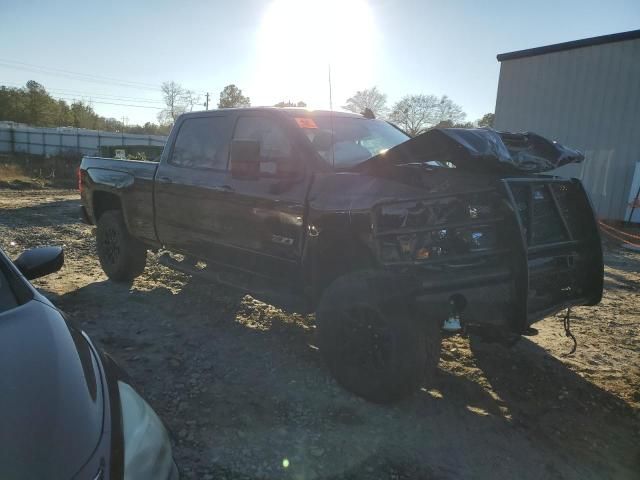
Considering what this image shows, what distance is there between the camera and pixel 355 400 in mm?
3107

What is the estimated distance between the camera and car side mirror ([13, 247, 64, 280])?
93.4 inches

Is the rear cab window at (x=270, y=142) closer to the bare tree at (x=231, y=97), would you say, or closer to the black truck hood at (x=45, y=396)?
the black truck hood at (x=45, y=396)

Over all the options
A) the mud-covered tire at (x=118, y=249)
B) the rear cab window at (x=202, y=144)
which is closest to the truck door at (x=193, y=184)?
the rear cab window at (x=202, y=144)

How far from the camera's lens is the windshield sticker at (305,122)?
148 inches

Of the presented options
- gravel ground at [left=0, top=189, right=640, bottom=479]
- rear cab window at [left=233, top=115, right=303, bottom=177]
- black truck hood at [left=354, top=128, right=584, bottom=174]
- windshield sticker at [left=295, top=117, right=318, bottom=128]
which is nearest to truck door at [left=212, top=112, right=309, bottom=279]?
rear cab window at [left=233, top=115, right=303, bottom=177]

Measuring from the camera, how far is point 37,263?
241cm

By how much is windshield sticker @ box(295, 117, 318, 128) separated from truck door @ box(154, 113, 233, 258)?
0.83m

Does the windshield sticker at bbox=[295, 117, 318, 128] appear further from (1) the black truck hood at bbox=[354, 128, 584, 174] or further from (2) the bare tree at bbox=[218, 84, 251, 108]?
(2) the bare tree at bbox=[218, 84, 251, 108]

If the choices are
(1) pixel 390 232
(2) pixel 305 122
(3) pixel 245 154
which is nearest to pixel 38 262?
(3) pixel 245 154

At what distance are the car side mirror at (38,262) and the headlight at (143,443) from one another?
1.05 m

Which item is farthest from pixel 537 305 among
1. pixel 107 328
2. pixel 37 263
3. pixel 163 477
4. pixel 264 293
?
pixel 107 328

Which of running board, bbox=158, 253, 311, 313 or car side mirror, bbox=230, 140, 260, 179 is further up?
car side mirror, bbox=230, 140, 260, 179

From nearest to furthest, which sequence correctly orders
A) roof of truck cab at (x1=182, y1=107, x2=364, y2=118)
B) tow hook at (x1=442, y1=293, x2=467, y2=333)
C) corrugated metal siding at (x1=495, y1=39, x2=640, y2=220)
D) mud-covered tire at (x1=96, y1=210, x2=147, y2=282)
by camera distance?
tow hook at (x1=442, y1=293, x2=467, y2=333) → roof of truck cab at (x1=182, y1=107, x2=364, y2=118) → mud-covered tire at (x1=96, y1=210, x2=147, y2=282) → corrugated metal siding at (x1=495, y1=39, x2=640, y2=220)

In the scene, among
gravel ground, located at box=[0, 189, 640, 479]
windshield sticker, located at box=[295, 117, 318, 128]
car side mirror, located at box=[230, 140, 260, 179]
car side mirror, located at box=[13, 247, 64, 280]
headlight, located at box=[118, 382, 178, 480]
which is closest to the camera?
headlight, located at box=[118, 382, 178, 480]
